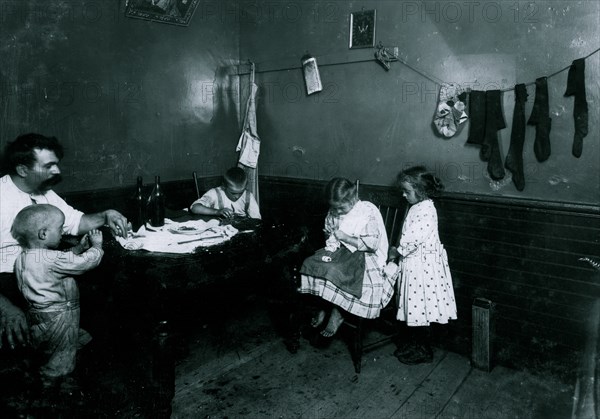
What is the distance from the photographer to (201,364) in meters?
3.29

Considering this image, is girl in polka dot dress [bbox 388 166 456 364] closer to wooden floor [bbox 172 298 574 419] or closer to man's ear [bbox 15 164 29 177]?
wooden floor [bbox 172 298 574 419]

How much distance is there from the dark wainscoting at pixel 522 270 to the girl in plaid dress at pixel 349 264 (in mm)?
580

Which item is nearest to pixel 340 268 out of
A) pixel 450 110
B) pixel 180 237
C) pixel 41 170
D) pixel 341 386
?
pixel 341 386

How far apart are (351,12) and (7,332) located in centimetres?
355

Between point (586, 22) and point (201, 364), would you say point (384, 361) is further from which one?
point (586, 22)

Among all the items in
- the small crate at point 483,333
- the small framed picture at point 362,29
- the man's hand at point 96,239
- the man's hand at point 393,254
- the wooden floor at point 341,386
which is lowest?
the wooden floor at point 341,386

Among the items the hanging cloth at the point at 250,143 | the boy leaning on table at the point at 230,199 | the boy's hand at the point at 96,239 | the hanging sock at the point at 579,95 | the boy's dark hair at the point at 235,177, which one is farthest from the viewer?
the hanging cloth at the point at 250,143

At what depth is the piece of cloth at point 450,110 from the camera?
3.39 m

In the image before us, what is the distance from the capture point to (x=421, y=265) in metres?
3.23

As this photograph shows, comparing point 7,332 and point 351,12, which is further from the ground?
point 351,12

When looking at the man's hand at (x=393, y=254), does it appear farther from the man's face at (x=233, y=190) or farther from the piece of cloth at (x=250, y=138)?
the piece of cloth at (x=250, y=138)

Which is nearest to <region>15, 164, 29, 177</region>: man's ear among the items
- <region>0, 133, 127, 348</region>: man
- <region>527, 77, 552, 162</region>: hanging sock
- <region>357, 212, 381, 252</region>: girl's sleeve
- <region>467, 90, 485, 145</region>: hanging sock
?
<region>0, 133, 127, 348</region>: man

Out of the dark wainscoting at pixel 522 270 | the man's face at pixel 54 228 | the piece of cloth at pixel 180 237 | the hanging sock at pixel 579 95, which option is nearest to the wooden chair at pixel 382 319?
the dark wainscoting at pixel 522 270

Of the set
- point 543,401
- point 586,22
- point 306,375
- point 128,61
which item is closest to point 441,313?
point 543,401
